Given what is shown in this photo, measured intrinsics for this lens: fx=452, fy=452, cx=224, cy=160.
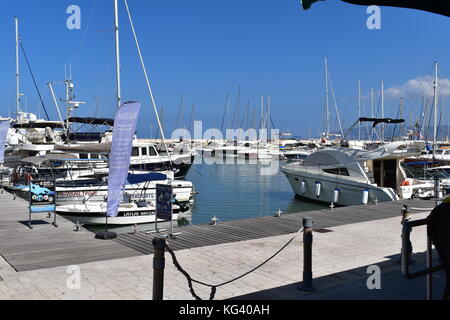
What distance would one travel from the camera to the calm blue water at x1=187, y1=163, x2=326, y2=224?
80.4ft

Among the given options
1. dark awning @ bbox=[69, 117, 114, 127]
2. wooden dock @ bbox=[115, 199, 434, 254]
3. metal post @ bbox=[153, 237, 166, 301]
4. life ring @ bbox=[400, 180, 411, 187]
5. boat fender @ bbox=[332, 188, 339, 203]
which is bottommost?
boat fender @ bbox=[332, 188, 339, 203]

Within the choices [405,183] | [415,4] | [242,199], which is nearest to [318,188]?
[405,183]

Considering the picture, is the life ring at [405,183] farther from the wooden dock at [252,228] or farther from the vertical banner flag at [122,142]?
the vertical banner flag at [122,142]

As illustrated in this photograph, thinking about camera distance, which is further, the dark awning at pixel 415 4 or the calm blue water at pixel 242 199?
the calm blue water at pixel 242 199

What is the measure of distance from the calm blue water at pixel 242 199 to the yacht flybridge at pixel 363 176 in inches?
62.7

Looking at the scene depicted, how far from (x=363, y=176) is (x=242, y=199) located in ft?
32.6

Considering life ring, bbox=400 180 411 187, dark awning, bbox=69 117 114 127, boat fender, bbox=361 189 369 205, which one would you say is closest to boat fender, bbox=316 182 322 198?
boat fender, bbox=361 189 369 205

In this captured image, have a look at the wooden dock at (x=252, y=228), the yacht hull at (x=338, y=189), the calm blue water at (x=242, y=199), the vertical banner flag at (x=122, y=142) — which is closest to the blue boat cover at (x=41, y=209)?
the vertical banner flag at (x=122, y=142)

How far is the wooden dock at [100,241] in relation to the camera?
29.2ft

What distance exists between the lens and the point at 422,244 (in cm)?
1015

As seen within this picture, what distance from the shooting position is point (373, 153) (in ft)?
74.4

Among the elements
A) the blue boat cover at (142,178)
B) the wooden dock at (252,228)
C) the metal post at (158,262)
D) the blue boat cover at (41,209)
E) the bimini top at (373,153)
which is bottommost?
the wooden dock at (252,228)

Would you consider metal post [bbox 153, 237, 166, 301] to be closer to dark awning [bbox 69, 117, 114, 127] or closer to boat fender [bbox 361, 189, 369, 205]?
boat fender [bbox 361, 189, 369, 205]

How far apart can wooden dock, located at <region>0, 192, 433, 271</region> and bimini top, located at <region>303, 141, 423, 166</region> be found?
24.6 feet
